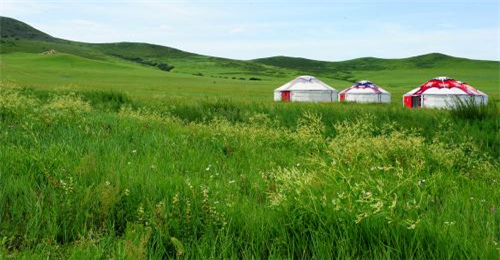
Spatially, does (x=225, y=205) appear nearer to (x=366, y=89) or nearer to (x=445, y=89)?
(x=445, y=89)

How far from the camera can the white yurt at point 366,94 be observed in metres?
44.9

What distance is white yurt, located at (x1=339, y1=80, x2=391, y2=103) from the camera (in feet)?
147

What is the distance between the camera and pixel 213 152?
5859 mm

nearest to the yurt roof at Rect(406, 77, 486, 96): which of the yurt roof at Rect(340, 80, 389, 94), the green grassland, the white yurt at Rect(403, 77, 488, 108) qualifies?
the white yurt at Rect(403, 77, 488, 108)

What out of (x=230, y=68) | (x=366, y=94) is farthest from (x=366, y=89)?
(x=230, y=68)

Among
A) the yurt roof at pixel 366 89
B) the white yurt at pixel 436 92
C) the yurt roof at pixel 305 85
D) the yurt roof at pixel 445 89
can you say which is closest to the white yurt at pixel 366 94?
the yurt roof at pixel 366 89

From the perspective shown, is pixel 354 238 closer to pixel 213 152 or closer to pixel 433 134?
pixel 213 152

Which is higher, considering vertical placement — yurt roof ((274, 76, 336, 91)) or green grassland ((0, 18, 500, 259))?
yurt roof ((274, 76, 336, 91))

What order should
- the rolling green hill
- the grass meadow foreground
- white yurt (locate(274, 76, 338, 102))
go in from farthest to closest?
the rolling green hill < white yurt (locate(274, 76, 338, 102)) < the grass meadow foreground

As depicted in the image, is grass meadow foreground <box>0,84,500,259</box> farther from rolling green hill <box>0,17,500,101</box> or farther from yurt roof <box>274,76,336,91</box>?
rolling green hill <box>0,17,500,101</box>

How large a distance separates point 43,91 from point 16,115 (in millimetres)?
12312

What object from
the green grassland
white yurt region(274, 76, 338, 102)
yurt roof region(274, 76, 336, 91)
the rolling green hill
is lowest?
the green grassland

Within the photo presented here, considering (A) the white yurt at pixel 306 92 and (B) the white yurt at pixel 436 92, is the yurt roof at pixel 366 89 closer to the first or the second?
(A) the white yurt at pixel 306 92

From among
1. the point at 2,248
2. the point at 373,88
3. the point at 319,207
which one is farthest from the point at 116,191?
the point at 373,88
